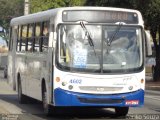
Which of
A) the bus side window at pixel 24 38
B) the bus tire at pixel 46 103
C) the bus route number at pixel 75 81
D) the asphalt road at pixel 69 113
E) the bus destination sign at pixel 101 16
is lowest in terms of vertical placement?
the asphalt road at pixel 69 113

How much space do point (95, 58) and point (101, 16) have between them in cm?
119

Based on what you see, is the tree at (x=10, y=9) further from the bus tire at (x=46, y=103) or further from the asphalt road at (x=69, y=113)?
the bus tire at (x=46, y=103)

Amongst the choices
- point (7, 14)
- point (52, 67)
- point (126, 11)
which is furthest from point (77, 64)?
point (7, 14)

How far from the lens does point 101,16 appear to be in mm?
16016

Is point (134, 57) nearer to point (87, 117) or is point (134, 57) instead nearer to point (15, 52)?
point (87, 117)

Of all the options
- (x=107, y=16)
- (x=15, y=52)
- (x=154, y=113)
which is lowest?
(x=154, y=113)

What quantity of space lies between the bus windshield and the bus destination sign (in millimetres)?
169

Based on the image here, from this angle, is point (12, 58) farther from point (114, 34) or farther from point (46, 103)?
point (114, 34)

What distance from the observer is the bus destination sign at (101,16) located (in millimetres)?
15844

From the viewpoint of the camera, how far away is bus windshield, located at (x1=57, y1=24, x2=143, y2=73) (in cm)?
1551

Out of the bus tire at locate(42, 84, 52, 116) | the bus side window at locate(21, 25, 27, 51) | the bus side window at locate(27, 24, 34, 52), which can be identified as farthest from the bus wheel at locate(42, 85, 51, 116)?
the bus side window at locate(21, 25, 27, 51)

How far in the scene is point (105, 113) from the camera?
59.2 feet

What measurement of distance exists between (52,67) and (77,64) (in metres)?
0.67

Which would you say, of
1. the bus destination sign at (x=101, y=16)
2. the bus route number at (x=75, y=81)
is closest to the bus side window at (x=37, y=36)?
the bus destination sign at (x=101, y=16)
